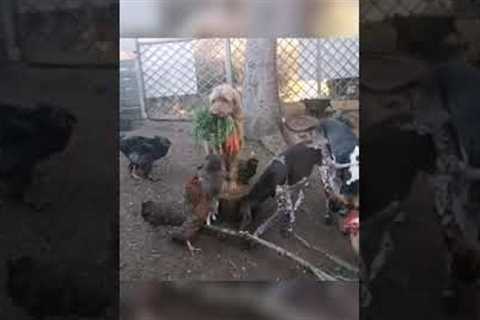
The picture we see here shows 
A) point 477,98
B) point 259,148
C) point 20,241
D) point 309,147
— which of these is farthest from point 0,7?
point 477,98

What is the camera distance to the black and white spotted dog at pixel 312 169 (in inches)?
114

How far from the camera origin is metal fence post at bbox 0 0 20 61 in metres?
2.81

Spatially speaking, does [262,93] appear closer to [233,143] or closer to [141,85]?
[233,143]

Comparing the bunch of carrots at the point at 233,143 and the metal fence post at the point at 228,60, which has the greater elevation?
the metal fence post at the point at 228,60

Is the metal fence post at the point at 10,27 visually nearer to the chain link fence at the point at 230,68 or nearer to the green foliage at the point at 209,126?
the chain link fence at the point at 230,68

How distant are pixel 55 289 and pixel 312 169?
3.92 feet

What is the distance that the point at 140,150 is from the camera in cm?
287

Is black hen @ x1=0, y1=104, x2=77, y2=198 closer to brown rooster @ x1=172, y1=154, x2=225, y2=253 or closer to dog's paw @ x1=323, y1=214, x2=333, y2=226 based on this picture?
brown rooster @ x1=172, y1=154, x2=225, y2=253

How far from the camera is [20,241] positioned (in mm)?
2895

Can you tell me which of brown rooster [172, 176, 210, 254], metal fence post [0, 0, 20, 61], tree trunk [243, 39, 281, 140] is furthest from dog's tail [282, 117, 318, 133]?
metal fence post [0, 0, 20, 61]

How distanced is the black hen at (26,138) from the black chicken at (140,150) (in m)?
0.24

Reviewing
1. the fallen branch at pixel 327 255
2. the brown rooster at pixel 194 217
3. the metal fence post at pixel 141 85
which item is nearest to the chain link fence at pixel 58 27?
the metal fence post at pixel 141 85

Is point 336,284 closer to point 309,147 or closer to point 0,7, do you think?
point 309,147

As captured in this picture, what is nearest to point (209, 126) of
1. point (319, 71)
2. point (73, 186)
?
point (319, 71)
